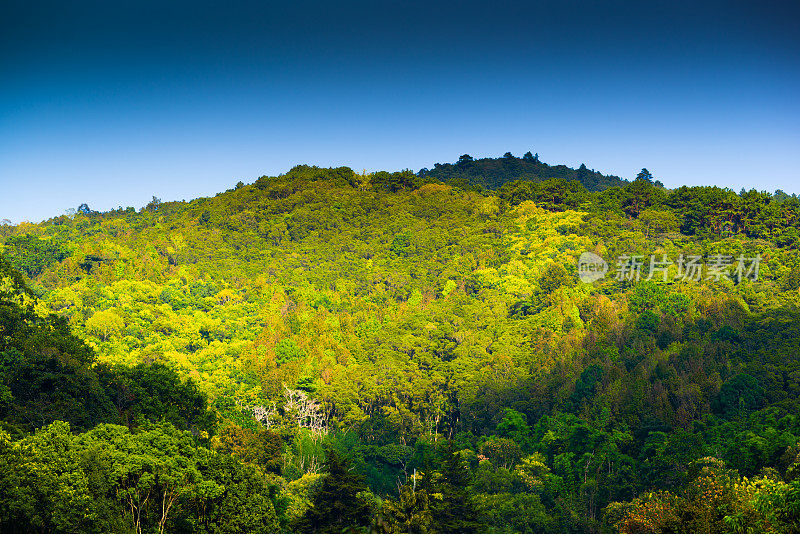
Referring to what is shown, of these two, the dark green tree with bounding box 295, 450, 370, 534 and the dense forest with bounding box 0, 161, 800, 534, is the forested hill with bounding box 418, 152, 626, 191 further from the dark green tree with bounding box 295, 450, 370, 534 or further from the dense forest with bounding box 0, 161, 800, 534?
the dark green tree with bounding box 295, 450, 370, 534

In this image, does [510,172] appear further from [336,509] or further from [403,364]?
[336,509]

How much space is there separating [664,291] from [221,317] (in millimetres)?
29795

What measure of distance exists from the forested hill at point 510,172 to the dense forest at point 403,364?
24.1 metres

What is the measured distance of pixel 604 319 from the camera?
144ft

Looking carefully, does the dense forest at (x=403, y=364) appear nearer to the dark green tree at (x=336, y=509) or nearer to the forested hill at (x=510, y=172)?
the dark green tree at (x=336, y=509)

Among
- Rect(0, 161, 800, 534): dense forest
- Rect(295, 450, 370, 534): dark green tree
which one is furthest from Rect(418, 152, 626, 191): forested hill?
Rect(295, 450, 370, 534): dark green tree

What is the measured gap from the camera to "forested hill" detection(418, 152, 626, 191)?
100 meters

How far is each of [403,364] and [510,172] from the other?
62660mm

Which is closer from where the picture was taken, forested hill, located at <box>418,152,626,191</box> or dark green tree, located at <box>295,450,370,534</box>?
dark green tree, located at <box>295,450,370,534</box>

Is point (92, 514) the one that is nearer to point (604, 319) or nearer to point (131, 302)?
point (604, 319)

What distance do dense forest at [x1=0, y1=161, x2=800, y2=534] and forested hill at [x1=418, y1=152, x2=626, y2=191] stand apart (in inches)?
950

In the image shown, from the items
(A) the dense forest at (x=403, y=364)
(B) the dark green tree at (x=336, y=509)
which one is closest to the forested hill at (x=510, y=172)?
(A) the dense forest at (x=403, y=364)

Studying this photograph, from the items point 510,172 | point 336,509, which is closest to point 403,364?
point 336,509

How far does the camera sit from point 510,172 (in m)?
102
